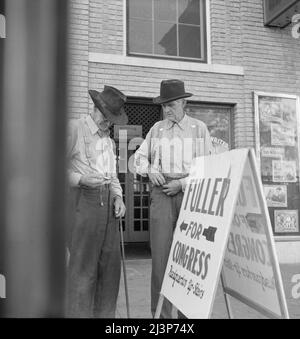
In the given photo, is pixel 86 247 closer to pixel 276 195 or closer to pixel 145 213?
pixel 276 195

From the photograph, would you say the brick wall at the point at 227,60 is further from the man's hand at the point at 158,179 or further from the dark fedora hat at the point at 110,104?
the man's hand at the point at 158,179

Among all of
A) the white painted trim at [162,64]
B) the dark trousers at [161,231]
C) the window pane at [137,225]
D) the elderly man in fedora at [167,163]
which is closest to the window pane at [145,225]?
the window pane at [137,225]

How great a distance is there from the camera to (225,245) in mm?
2037

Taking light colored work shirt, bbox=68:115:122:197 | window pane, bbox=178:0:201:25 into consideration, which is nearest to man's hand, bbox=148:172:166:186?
light colored work shirt, bbox=68:115:122:197

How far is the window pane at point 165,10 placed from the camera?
19.7ft

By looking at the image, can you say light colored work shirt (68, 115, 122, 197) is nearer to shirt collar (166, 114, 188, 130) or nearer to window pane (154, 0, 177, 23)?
shirt collar (166, 114, 188, 130)

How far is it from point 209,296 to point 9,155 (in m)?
1.65

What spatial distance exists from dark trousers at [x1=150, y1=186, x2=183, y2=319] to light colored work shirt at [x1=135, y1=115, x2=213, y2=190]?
18 centimetres

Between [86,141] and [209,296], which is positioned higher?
[86,141]

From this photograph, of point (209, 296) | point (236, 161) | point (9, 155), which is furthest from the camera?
point (236, 161)

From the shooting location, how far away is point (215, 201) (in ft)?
7.49

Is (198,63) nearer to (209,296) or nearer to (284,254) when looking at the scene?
(284,254)

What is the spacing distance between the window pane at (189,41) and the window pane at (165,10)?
0.21m
